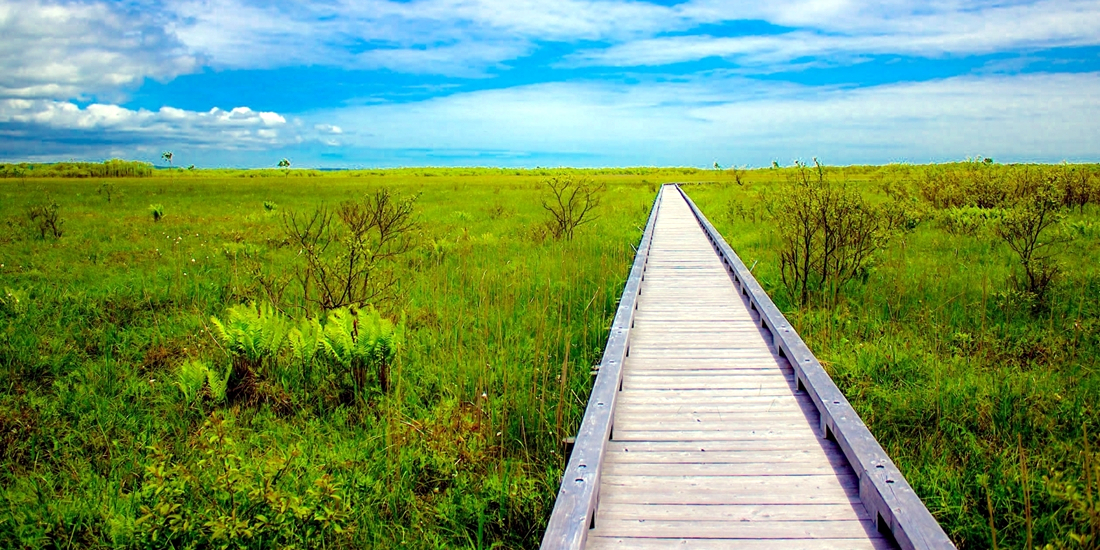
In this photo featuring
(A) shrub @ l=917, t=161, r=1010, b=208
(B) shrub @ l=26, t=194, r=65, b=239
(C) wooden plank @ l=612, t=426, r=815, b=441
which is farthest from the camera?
(A) shrub @ l=917, t=161, r=1010, b=208

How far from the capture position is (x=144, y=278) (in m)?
8.66

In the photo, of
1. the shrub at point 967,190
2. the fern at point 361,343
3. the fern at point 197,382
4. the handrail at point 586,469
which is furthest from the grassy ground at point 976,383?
the shrub at point 967,190

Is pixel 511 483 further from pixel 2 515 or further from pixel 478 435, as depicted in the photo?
pixel 2 515

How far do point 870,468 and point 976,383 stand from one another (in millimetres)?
2621

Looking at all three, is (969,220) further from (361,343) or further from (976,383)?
(361,343)

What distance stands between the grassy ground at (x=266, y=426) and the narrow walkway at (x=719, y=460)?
22.5 inches

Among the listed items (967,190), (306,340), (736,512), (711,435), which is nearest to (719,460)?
(711,435)

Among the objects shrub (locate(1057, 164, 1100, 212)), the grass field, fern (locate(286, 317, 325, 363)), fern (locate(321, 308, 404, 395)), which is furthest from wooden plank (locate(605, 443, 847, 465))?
shrub (locate(1057, 164, 1100, 212))

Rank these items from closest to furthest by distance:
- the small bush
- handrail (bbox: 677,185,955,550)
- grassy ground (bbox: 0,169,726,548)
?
handrail (bbox: 677,185,955,550), grassy ground (bbox: 0,169,726,548), the small bush

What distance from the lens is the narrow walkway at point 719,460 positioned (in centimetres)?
271

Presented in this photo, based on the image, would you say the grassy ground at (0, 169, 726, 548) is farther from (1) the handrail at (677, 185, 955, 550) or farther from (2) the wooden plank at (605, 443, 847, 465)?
(1) the handrail at (677, 185, 955, 550)

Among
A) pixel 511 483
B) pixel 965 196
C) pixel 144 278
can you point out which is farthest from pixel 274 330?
pixel 965 196

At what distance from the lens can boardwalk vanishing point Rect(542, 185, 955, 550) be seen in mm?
2650

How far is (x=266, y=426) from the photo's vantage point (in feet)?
14.9
